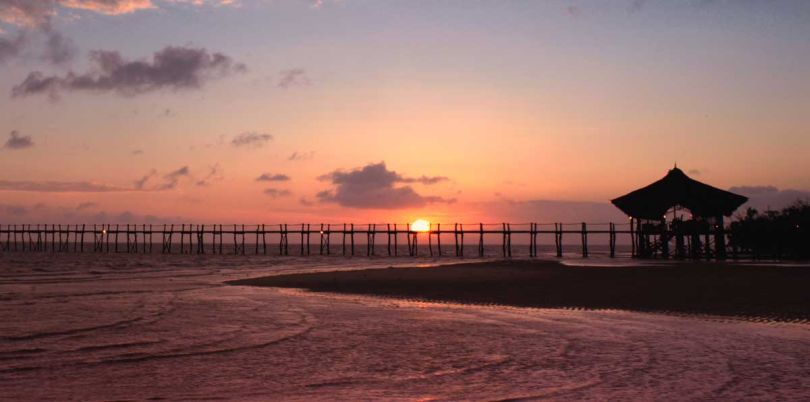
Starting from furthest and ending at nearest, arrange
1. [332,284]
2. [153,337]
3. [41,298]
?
[332,284]
[41,298]
[153,337]

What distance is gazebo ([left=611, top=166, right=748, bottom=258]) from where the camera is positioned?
1587 inches

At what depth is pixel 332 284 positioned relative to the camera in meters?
23.9

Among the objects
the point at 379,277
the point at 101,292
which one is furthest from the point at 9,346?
the point at 379,277

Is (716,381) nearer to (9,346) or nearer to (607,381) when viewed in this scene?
(607,381)

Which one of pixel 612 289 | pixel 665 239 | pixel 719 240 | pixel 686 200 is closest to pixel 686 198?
pixel 686 200

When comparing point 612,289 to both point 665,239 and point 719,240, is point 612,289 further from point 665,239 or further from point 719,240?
point 719,240

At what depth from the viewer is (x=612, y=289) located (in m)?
19.7

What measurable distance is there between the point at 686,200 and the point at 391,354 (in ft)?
112

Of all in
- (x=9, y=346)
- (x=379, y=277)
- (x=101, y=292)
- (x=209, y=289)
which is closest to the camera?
(x=9, y=346)

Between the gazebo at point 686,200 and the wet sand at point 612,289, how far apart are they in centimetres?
1507

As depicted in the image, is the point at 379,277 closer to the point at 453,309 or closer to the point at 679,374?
the point at 453,309

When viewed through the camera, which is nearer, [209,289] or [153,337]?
[153,337]

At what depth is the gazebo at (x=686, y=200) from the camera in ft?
132

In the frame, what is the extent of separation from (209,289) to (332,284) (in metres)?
3.86
